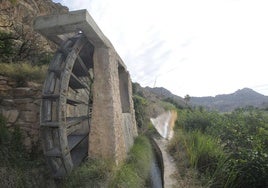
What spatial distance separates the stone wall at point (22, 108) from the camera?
4453 millimetres

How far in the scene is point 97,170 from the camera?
13.2 ft

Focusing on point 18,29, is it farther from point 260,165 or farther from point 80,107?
point 260,165

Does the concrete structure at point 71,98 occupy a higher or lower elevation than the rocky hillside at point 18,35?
lower

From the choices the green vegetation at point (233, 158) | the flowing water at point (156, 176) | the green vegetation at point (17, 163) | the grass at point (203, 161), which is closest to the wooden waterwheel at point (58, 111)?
the green vegetation at point (17, 163)

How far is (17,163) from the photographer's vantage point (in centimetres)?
396

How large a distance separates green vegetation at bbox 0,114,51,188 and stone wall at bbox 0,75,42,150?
0.48ft

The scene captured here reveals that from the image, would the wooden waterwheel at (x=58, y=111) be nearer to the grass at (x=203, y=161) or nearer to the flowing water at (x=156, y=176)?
the flowing water at (x=156, y=176)

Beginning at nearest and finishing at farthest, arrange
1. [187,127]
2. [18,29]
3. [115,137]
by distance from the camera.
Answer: [115,137] → [18,29] → [187,127]

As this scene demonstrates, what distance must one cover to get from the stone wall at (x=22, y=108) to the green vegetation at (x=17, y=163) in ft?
0.48

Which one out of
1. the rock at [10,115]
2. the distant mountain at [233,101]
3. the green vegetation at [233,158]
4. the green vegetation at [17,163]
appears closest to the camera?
the green vegetation at [17,163]

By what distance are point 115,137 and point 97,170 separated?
2.79 feet

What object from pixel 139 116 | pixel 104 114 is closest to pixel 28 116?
pixel 104 114

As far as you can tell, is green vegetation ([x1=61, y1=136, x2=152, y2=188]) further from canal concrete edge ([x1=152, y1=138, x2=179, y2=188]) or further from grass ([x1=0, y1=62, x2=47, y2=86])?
grass ([x1=0, y1=62, x2=47, y2=86])

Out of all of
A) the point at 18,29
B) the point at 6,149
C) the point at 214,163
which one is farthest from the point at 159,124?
the point at 6,149
